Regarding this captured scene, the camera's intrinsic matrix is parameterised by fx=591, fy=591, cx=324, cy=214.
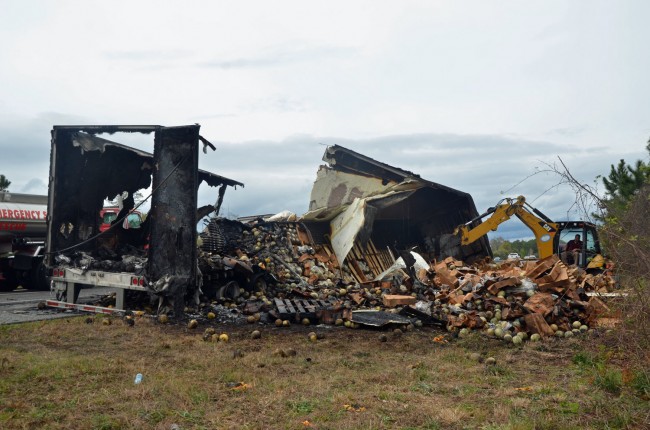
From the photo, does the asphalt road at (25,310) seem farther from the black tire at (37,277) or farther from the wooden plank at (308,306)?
the wooden plank at (308,306)

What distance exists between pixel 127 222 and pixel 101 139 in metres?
4.08

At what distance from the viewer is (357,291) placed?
1335 cm

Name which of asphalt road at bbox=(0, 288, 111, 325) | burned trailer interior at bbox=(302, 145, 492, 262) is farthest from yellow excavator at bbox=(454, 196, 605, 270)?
asphalt road at bbox=(0, 288, 111, 325)

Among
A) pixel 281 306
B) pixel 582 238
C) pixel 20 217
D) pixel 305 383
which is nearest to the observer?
pixel 305 383

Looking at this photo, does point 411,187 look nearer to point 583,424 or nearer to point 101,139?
point 101,139

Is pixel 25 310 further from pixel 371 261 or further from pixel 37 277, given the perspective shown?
pixel 371 261

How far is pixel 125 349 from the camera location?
7.84 meters

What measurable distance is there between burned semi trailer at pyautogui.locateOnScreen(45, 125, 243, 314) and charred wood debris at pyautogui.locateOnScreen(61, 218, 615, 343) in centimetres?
26

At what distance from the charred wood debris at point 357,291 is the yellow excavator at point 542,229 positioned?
4.95 ft

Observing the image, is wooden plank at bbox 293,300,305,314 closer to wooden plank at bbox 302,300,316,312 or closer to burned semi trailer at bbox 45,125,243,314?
wooden plank at bbox 302,300,316,312

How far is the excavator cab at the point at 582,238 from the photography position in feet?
51.9

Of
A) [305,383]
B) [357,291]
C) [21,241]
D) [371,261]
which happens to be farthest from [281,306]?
[21,241]


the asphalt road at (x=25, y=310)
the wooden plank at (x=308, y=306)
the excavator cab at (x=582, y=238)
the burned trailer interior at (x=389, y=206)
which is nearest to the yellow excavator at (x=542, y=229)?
the excavator cab at (x=582, y=238)

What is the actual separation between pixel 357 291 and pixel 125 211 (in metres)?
5.58
